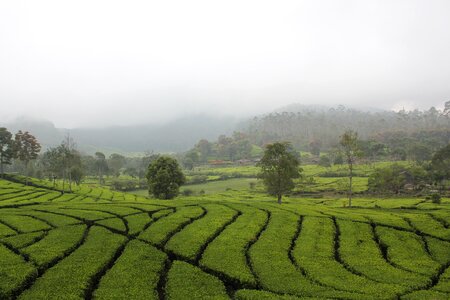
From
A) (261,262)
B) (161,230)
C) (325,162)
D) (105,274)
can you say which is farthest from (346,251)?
(325,162)

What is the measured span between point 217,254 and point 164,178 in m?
39.3

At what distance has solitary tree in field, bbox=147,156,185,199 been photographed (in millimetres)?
65269

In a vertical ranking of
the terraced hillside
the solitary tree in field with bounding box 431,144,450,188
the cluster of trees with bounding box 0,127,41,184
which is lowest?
the terraced hillside

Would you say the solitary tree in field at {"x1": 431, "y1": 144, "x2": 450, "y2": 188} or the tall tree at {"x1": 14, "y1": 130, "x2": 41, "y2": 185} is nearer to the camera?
the tall tree at {"x1": 14, "y1": 130, "x2": 41, "y2": 185}

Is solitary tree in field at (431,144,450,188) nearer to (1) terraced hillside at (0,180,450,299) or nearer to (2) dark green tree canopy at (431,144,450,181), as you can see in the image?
(2) dark green tree canopy at (431,144,450,181)

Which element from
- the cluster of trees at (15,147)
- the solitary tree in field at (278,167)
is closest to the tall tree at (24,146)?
the cluster of trees at (15,147)

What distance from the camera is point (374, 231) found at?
116ft

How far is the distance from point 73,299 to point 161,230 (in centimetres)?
1270

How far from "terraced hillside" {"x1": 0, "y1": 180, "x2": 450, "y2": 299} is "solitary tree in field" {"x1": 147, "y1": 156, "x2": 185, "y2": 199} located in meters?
23.6

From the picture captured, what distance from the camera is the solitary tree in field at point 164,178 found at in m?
65.3

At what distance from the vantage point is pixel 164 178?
65.0 m

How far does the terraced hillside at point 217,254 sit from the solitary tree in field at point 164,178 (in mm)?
23572

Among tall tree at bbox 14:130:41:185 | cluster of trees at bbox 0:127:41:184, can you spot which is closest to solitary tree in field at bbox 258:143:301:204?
cluster of trees at bbox 0:127:41:184

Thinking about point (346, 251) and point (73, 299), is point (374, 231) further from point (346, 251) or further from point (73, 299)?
point (73, 299)
